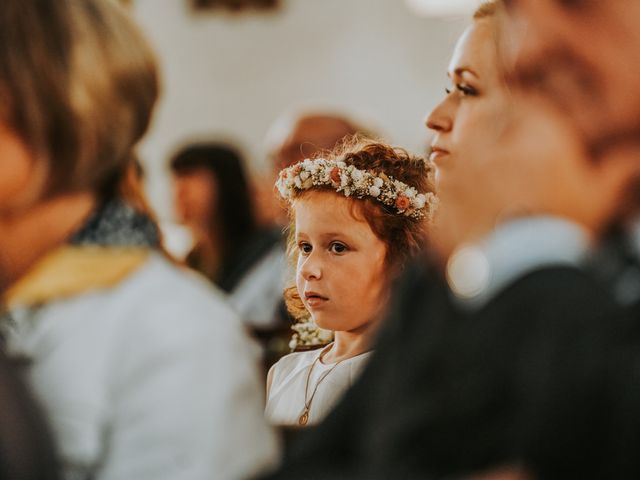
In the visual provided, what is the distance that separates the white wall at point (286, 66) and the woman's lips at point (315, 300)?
6595mm

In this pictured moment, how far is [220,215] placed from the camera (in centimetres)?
565

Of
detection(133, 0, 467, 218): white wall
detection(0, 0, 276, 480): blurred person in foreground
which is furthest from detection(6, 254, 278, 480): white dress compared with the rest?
detection(133, 0, 467, 218): white wall

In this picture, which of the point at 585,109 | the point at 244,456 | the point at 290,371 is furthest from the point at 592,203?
the point at 290,371

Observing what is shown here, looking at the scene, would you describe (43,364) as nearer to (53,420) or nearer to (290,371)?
(53,420)

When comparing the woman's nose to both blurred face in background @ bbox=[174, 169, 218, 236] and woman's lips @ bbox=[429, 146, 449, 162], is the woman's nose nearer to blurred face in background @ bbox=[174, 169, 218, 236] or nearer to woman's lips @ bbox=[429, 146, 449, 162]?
woman's lips @ bbox=[429, 146, 449, 162]

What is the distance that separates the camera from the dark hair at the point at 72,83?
1.38 m

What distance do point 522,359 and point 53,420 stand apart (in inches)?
25.6

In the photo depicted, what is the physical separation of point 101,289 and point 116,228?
0.32 ft

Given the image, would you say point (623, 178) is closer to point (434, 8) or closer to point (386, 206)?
point (386, 206)

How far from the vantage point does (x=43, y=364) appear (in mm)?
1355

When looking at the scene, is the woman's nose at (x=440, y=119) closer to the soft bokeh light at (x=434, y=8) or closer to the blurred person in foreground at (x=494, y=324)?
the blurred person in foreground at (x=494, y=324)

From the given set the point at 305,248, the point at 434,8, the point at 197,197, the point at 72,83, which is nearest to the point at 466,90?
the point at 305,248

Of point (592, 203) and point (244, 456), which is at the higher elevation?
point (592, 203)

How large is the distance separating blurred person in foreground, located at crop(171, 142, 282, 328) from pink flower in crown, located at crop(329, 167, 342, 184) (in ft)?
7.86
